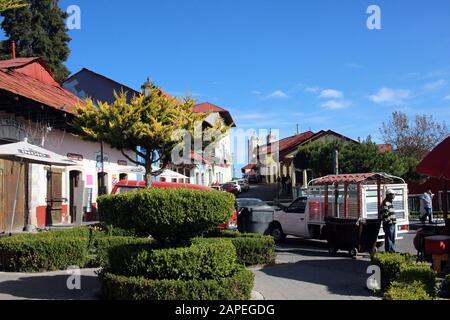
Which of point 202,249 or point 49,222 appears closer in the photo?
point 202,249

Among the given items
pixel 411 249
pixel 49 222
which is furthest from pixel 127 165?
pixel 411 249

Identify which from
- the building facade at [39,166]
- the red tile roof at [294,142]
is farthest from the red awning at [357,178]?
the red tile roof at [294,142]

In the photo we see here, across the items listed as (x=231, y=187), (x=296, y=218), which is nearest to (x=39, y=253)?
(x=296, y=218)

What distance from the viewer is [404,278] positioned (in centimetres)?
721

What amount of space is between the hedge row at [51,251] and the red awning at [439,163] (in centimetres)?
644

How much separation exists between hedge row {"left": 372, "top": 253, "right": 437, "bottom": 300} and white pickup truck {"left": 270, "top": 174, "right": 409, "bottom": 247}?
4.22 metres

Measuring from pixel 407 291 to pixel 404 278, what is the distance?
0.80 meters

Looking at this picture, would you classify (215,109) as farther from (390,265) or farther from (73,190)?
(390,265)

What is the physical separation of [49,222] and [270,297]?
529 inches

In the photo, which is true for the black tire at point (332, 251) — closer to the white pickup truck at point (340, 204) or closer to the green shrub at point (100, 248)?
the white pickup truck at point (340, 204)

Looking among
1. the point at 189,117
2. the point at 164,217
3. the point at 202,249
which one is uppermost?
the point at 189,117

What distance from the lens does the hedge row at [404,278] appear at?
638 centimetres
